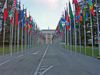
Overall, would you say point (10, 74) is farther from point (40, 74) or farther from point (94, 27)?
point (94, 27)

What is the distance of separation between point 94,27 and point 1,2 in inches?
1404

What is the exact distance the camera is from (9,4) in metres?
48.9

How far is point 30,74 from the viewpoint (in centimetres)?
679

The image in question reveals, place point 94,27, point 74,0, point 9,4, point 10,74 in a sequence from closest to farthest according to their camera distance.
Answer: point 10,74, point 74,0, point 94,27, point 9,4

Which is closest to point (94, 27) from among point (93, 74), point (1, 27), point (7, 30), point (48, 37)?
point (7, 30)

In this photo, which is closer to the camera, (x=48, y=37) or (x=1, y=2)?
(x=1, y=2)

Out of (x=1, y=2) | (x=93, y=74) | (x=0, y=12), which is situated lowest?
(x=93, y=74)

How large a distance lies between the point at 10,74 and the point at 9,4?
4736 cm

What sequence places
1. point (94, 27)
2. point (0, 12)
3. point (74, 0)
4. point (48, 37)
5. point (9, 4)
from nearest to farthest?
point (74, 0) < point (94, 27) < point (0, 12) < point (9, 4) < point (48, 37)

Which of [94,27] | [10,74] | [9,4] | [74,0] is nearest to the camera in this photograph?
[10,74]

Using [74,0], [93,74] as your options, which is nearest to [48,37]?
[74,0]

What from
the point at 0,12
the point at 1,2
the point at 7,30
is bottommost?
the point at 7,30

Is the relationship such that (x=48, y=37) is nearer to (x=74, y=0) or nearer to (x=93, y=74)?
(x=74, y=0)

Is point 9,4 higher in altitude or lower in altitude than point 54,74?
higher
